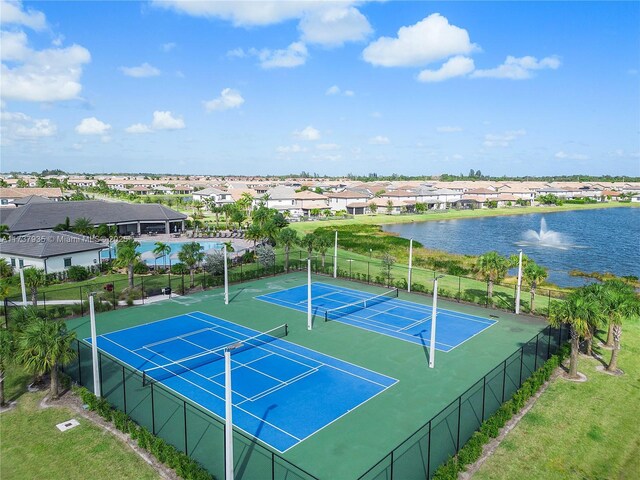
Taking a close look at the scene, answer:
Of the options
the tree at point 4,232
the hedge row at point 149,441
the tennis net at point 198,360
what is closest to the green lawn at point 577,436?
the hedge row at point 149,441

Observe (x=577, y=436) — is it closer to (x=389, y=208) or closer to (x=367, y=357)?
(x=367, y=357)

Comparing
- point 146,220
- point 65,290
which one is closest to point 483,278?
point 65,290

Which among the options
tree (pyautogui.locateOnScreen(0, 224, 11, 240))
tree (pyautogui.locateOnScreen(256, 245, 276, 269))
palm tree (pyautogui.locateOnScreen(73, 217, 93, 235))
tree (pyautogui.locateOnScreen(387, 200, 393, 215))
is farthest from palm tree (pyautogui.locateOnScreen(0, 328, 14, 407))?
tree (pyautogui.locateOnScreen(387, 200, 393, 215))

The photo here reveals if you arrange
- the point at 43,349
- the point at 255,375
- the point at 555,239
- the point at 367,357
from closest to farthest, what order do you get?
the point at 43,349
the point at 255,375
the point at 367,357
the point at 555,239

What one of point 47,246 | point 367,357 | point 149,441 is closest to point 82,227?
point 47,246

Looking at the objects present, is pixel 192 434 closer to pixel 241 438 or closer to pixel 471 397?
pixel 241 438

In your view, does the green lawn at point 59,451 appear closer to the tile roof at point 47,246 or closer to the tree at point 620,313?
the tree at point 620,313
